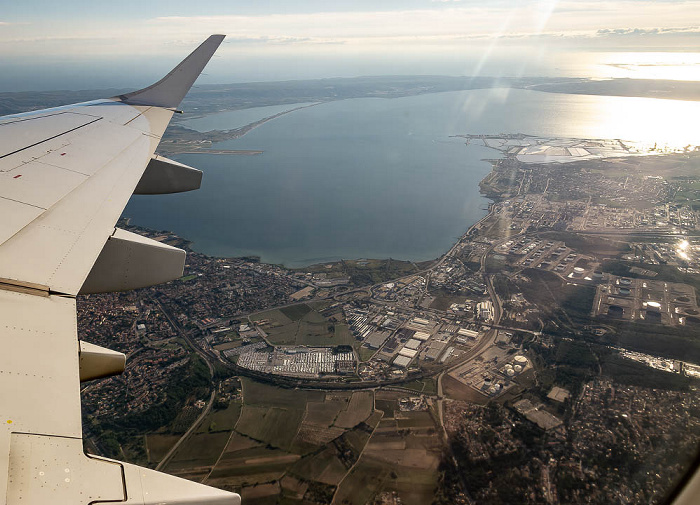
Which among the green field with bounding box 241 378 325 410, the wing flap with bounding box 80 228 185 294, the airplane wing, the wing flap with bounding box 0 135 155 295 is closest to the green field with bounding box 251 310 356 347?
the green field with bounding box 241 378 325 410

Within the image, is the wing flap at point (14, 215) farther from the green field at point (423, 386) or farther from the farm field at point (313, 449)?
the green field at point (423, 386)

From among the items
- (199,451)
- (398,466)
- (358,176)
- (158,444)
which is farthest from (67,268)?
(358,176)

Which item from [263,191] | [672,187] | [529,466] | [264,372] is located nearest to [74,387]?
[529,466]

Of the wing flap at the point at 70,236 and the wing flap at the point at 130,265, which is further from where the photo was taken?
the wing flap at the point at 130,265

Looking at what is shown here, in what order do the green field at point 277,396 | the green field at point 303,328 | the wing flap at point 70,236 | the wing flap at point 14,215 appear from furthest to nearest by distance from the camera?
the green field at point 303,328, the green field at point 277,396, the wing flap at point 14,215, the wing flap at point 70,236

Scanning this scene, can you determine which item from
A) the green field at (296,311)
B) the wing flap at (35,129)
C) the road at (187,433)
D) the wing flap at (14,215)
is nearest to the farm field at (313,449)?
the road at (187,433)

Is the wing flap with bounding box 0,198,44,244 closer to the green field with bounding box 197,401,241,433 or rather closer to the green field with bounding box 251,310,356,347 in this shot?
the green field with bounding box 197,401,241,433

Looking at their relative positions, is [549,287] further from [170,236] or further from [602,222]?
[170,236]
